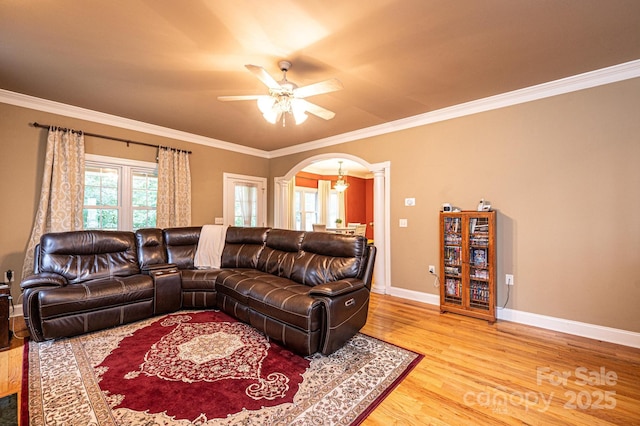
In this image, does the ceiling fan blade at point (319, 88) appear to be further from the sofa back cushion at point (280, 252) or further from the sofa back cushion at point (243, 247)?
the sofa back cushion at point (243, 247)

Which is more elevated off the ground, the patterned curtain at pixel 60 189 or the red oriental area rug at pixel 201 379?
the patterned curtain at pixel 60 189

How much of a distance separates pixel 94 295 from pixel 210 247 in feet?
4.98

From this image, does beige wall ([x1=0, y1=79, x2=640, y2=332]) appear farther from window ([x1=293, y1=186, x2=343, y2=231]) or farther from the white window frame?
window ([x1=293, y1=186, x2=343, y2=231])

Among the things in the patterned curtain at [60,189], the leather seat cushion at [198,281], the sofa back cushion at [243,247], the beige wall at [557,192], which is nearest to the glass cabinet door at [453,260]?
the beige wall at [557,192]

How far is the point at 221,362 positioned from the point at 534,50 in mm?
3830

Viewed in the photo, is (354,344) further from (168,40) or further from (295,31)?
(168,40)

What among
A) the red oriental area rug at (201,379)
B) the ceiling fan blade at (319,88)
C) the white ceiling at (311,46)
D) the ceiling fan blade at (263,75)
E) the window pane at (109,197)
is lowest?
the red oriental area rug at (201,379)

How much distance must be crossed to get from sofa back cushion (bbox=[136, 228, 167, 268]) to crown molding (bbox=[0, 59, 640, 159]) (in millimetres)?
1793

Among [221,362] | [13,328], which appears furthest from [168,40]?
[13,328]

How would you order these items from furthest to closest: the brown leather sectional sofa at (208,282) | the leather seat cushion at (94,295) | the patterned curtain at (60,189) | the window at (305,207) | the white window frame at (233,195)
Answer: the window at (305,207), the white window frame at (233,195), the patterned curtain at (60,189), the leather seat cushion at (94,295), the brown leather sectional sofa at (208,282)

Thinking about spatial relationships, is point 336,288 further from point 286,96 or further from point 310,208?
point 310,208

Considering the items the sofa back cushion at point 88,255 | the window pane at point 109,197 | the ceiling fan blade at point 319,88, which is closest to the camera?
the ceiling fan blade at point 319,88

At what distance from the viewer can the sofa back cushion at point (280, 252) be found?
3.46 metres

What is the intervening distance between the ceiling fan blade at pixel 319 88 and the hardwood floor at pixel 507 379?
2.41 m
